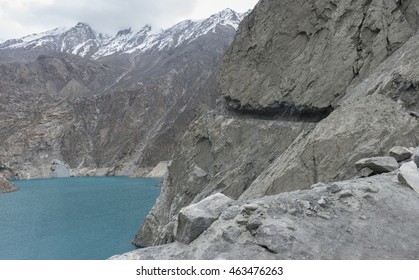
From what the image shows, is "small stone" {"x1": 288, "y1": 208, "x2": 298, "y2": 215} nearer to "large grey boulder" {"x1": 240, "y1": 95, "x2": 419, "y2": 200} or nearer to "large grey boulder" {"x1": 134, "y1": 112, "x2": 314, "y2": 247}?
"large grey boulder" {"x1": 240, "y1": 95, "x2": 419, "y2": 200}

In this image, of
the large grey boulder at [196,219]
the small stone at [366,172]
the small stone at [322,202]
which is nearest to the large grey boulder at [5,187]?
the large grey boulder at [196,219]

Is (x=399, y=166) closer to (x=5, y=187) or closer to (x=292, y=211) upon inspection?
(x=292, y=211)

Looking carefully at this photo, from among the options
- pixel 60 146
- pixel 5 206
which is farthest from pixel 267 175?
pixel 60 146

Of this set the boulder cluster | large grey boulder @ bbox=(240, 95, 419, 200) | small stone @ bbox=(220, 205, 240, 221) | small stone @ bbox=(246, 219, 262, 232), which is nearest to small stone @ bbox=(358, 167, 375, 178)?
the boulder cluster

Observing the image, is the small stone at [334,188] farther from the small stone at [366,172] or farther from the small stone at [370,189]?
the small stone at [366,172]

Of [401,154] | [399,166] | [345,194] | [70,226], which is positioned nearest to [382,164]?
[399,166]

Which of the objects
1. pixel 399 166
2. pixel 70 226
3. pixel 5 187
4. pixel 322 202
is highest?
pixel 399 166
